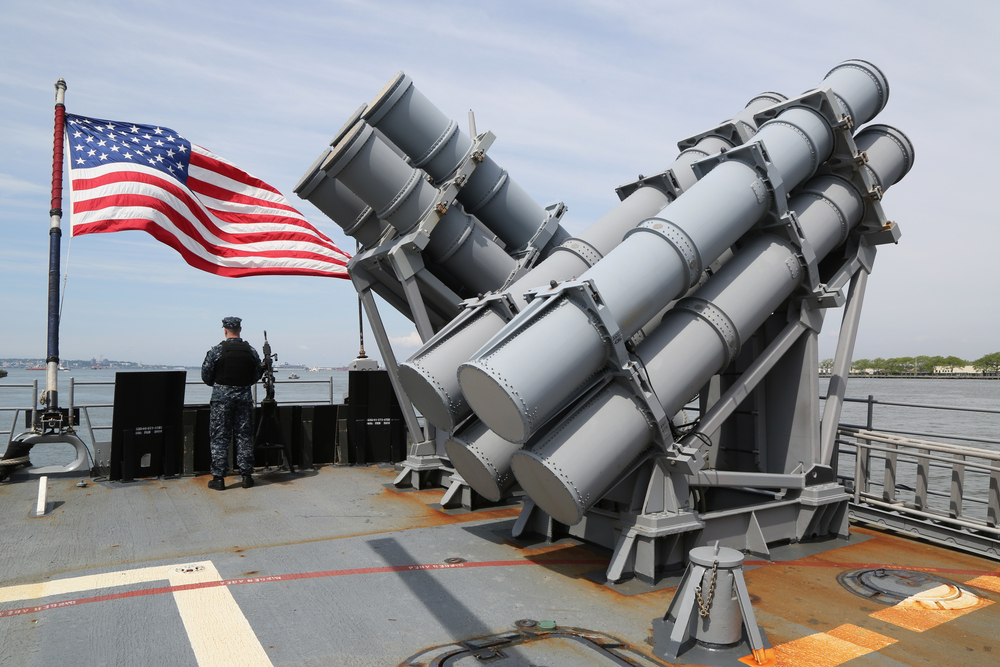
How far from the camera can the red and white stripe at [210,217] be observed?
29.9 ft

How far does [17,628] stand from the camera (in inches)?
181

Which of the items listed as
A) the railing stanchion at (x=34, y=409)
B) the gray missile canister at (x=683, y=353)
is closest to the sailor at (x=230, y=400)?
the railing stanchion at (x=34, y=409)

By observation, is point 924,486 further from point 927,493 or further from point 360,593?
point 360,593

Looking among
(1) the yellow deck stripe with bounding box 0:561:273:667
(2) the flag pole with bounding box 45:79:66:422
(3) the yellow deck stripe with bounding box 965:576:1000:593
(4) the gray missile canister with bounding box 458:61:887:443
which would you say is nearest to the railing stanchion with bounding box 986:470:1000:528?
(3) the yellow deck stripe with bounding box 965:576:1000:593

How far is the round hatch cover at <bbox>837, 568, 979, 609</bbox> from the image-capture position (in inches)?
217

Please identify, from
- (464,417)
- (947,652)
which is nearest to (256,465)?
(464,417)

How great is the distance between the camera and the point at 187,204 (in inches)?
399

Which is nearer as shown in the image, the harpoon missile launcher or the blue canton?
the harpoon missile launcher

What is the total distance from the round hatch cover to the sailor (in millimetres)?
7506

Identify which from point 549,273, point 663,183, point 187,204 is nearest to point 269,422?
point 187,204

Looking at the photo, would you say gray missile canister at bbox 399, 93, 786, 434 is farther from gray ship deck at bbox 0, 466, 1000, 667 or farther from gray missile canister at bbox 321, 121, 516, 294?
gray missile canister at bbox 321, 121, 516, 294

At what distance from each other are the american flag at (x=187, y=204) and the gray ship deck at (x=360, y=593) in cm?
384

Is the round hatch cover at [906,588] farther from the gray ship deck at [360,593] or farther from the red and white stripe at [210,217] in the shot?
the red and white stripe at [210,217]

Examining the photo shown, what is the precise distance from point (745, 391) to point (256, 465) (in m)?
7.69
